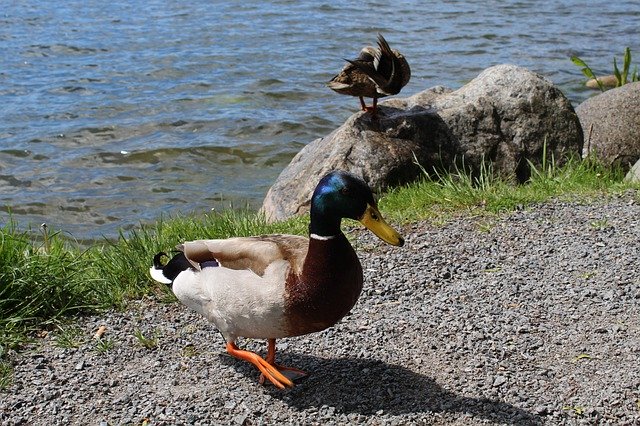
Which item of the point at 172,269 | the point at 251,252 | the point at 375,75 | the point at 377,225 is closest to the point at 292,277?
the point at 251,252

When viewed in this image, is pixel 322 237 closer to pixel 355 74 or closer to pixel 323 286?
pixel 323 286

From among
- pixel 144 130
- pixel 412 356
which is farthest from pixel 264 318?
pixel 144 130

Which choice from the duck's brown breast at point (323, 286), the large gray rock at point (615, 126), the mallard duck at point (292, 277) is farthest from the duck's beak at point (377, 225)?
the large gray rock at point (615, 126)

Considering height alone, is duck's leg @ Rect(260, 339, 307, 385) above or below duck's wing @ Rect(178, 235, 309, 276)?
below

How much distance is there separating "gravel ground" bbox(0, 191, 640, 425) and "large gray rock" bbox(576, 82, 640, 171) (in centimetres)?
278

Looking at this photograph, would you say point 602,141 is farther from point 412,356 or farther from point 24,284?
point 24,284

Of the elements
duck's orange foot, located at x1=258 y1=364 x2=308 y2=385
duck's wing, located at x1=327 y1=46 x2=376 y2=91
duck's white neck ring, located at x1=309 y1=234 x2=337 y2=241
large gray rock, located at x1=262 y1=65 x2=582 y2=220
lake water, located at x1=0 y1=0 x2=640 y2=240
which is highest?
duck's wing, located at x1=327 y1=46 x2=376 y2=91

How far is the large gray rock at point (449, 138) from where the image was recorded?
7.24 m

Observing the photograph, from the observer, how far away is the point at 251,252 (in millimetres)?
4293

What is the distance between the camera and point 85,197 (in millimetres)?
9312

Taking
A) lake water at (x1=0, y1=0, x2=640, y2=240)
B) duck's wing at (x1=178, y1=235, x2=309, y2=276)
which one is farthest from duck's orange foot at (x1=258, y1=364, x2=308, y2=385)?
lake water at (x1=0, y1=0, x2=640, y2=240)

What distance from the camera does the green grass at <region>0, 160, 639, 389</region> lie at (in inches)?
199

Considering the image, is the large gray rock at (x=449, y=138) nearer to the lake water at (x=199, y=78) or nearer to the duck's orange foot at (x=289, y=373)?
the lake water at (x=199, y=78)

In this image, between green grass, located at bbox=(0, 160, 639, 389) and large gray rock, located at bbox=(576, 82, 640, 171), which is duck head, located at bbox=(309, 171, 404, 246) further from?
large gray rock, located at bbox=(576, 82, 640, 171)
